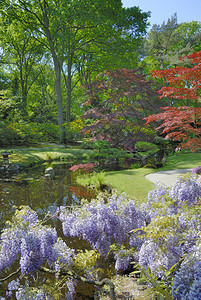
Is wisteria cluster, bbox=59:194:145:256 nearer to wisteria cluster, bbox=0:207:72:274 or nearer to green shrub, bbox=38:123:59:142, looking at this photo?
wisteria cluster, bbox=0:207:72:274

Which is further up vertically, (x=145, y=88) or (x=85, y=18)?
(x=85, y=18)

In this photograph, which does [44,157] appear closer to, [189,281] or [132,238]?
[132,238]

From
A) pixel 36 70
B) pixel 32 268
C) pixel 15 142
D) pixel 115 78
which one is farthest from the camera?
pixel 36 70

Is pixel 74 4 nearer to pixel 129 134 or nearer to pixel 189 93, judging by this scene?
pixel 129 134

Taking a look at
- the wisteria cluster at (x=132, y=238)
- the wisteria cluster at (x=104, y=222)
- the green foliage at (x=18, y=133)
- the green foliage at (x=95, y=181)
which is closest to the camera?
the wisteria cluster at (x=132, y=238)

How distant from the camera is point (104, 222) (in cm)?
282

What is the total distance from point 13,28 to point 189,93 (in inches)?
792

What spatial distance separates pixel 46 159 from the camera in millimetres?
12266

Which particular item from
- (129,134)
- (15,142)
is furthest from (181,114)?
(15,142)

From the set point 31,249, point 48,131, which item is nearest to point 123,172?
point 31,249

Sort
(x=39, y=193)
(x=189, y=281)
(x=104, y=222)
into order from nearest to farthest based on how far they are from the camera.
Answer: (x=189, y=281) → (x=104, y=222) → (x=39, y=193)

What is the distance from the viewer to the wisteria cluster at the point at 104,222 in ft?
9.23

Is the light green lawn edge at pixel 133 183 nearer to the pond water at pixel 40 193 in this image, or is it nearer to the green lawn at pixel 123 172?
the green lawn at pixel 123 172

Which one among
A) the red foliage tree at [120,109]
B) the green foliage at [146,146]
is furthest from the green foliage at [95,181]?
the red foliage tree at [120,109]
